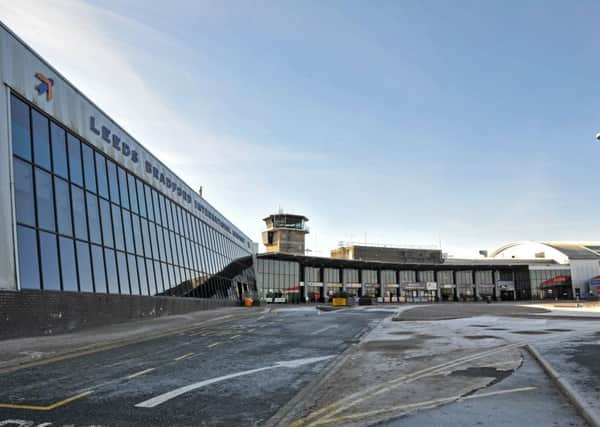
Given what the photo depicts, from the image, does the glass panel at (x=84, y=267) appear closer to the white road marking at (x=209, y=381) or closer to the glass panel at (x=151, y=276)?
the glass panel at (x=151, y=276)

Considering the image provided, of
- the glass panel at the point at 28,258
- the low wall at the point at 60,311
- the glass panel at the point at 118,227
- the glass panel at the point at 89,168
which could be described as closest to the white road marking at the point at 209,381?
the low wall at the point at 60,311

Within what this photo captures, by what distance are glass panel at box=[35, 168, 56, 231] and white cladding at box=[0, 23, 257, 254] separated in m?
2.15

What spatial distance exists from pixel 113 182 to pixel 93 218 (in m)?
3.43

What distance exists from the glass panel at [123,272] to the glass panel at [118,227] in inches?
16.0

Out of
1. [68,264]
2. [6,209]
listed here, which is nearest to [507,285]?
[68,264]

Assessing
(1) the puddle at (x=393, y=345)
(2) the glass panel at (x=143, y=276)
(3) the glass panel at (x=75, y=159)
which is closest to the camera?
(1) the puddle at (x=393, y=345)

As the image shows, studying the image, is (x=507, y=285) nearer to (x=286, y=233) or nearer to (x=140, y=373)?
(x=286, y=233)

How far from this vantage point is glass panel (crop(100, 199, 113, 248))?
73.4 feet

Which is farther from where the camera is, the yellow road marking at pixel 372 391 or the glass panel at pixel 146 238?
the glass panel at pixel 146 238

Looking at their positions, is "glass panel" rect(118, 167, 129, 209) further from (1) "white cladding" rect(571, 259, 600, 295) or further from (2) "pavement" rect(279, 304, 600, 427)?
(1) "white cladding" rect(571, 259, 600, 295)

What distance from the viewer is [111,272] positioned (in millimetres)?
22297

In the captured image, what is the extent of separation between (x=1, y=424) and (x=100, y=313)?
15.4 metres

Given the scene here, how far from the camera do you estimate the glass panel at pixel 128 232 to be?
24950mm

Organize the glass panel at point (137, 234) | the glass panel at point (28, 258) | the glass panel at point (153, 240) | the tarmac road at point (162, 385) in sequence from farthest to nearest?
the glass panel at point (153, 240) → the glass panel at point (137, 234) → the glass panel at point (28, 258) → the tarmac road at point (162, 385)
